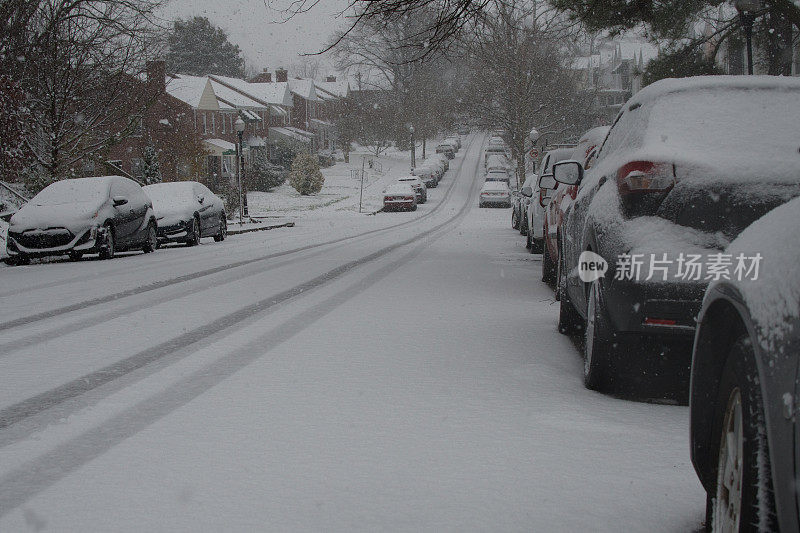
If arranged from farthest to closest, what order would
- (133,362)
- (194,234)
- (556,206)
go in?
(194,234)
(556,206)
(133,362)

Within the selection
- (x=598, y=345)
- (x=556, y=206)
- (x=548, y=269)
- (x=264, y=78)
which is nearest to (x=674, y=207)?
(x=598, y=345)

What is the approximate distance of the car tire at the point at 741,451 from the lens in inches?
85.1

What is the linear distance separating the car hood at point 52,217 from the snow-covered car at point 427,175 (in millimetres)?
48911

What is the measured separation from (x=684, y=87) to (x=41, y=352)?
4.88 meters

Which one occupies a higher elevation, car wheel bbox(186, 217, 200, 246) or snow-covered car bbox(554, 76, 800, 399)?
snow-covered car bbox(554, 76, 800, 399)

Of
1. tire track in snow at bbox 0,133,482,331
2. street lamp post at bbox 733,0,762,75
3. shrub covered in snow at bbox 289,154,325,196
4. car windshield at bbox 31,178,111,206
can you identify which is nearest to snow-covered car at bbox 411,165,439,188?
shrub covered in snow at bbox 289,154,325,196

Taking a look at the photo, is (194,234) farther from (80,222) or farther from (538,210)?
(538,210)

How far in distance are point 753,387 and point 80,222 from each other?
15287mm

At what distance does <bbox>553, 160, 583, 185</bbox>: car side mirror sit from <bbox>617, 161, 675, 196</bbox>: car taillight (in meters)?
2.07

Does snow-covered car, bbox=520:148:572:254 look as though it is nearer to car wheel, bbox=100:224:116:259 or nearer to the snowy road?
the snowy road

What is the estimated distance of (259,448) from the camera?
403 centimetres

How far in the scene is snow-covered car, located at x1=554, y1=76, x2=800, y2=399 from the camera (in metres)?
4.48

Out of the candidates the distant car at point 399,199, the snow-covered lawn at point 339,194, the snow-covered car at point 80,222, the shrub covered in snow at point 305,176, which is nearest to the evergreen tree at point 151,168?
the snow-covered lawn at point 339,194

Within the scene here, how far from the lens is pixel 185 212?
20.5 meters
